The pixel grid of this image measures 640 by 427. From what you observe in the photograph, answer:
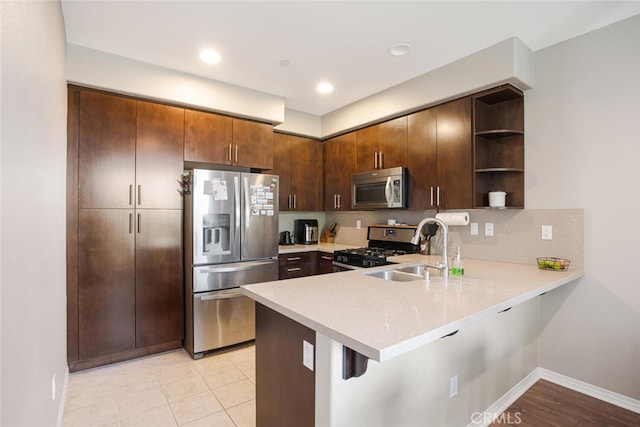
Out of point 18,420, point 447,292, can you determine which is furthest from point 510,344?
point 18,420

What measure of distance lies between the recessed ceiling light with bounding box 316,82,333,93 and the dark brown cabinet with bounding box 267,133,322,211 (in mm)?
854

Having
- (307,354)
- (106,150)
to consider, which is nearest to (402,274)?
(307,354)

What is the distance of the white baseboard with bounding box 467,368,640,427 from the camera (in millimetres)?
1979

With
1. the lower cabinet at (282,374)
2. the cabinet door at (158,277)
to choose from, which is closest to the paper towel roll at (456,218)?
the lower cabinet at (282,374)

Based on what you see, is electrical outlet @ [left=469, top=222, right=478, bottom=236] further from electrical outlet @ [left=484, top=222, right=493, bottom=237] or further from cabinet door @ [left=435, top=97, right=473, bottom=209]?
cabinet door @ [left=435, top=97, right=473, bottom=209]

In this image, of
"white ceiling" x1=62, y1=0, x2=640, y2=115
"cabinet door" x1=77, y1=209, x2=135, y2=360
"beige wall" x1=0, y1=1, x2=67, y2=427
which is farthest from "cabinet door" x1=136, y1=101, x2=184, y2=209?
"beige wall" x1=0, y1=1, x2=67, y2=427

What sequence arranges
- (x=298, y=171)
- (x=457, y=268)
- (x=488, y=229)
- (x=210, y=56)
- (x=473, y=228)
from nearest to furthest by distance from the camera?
(x=457, y=268)
(x=210, y=56)
(x=488, y=229)
(x=473, y=228)
(x=298, y=171)

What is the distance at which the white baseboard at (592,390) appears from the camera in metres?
2.17

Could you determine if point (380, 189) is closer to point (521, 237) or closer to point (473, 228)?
point (473, 228)

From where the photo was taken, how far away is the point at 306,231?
422 centimetres

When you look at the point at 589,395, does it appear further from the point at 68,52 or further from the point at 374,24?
the point at 68,52

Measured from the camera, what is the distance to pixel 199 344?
2896 mm

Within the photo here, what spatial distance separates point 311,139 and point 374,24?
2.16 metres

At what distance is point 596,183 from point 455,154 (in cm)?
100
